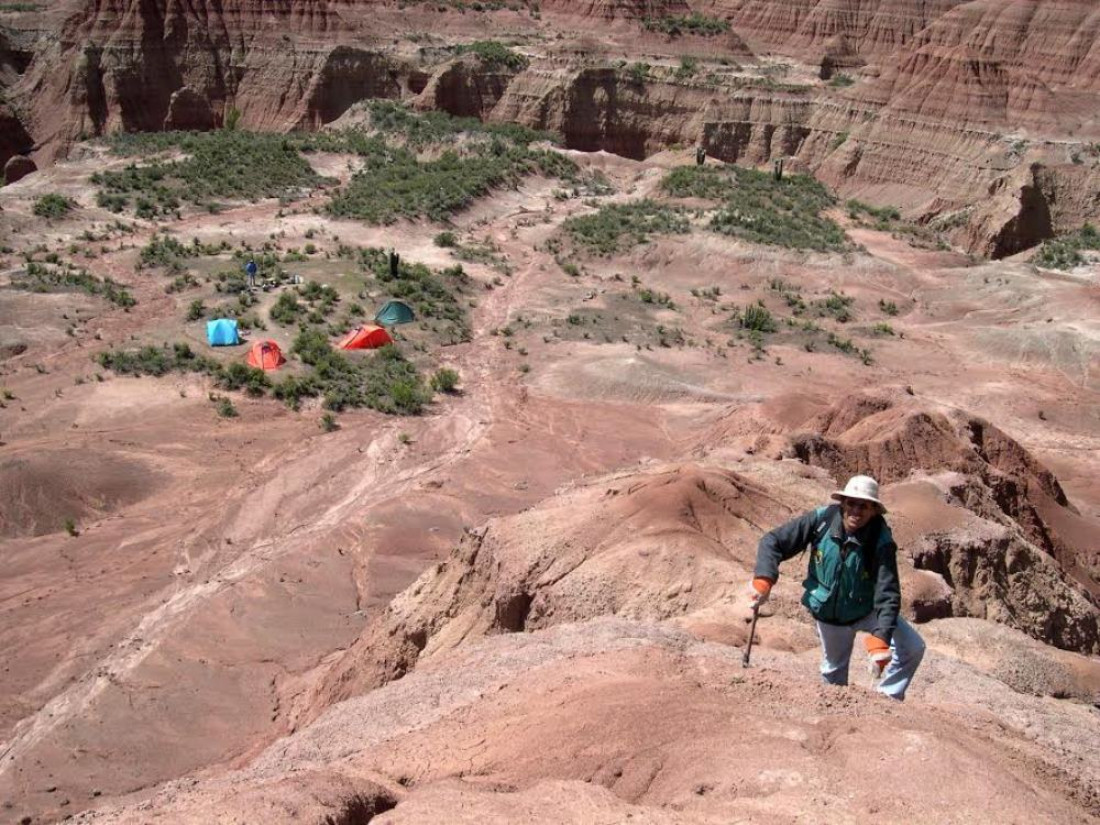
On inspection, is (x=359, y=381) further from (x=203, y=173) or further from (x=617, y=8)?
(x=617, y=8)

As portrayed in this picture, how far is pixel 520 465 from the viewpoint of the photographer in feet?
69.4

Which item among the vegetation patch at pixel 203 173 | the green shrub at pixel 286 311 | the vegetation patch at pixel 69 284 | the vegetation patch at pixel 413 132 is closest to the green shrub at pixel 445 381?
the green shrub at pixel 286 311

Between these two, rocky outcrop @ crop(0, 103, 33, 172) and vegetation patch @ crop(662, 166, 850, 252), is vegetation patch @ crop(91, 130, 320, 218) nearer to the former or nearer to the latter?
rocky outcrop @ crop(0, 103, 33, 172)

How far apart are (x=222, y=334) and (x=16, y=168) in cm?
3061

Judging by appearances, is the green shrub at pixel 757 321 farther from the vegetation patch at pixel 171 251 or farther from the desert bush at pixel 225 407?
the vegetation patch at pixel 171 251

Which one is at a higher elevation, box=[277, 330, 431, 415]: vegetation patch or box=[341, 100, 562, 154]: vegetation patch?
box=[341, 100, 562, 154]: vegetation patch

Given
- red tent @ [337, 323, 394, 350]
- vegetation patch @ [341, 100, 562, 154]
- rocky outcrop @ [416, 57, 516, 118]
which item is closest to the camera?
red tent @ [337, 323, 394, 350]

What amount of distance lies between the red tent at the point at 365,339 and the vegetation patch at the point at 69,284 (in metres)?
6.82

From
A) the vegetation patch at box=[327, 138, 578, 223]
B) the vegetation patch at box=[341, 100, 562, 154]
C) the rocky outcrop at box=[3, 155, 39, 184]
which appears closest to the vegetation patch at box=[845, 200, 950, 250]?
the vegetation patch at box=[327, 138, 578, 223]

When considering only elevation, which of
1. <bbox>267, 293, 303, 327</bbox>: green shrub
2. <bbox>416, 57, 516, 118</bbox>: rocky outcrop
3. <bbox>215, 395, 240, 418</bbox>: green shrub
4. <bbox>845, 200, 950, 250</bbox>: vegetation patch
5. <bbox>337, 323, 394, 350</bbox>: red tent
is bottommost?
<bbox>215, 395, 240, 418</bbox>: green shrub

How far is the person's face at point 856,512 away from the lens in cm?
658

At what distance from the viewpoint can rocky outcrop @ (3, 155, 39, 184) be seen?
48812 mm

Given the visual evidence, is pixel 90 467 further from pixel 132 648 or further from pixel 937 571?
pixel 937 571

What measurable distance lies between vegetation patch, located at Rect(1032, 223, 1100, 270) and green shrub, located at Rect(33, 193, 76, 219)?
3403 cm
